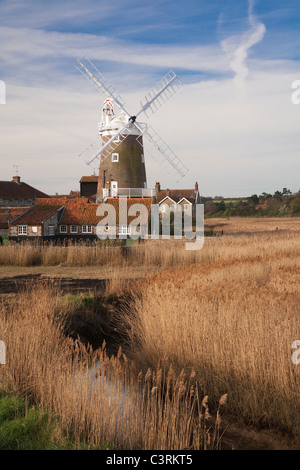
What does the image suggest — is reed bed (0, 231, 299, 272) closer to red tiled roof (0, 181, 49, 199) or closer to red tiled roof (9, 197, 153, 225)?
red tiled roof (9, 197, 153, 225)

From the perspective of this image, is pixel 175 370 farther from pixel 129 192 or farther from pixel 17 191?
pixel 17 191

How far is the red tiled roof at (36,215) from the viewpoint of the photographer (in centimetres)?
3272

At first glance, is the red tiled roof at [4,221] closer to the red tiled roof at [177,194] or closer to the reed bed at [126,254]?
the reed bed at [126,254]

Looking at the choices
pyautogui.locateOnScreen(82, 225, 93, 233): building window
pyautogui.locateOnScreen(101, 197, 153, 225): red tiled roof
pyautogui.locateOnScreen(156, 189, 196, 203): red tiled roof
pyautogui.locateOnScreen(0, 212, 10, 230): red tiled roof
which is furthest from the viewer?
pyautogui.locateOnScreen(156, 189, 196, 203): red tiled roof

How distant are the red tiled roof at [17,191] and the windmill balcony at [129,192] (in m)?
28.5

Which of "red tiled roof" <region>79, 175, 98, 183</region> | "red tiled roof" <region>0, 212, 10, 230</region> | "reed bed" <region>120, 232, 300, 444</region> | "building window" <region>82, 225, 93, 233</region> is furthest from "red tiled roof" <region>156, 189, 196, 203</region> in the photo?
"reed bed" <region>120, 232, 300, 444</region>

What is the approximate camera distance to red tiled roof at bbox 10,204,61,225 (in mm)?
32719

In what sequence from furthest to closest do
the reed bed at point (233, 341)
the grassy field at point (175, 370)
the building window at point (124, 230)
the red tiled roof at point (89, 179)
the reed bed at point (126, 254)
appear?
the red tiled roof at point (89, 179)
the building window at point (124, 230)
the reed bed at point (126, 254)
the reed bed at point (233, 341)
the grassy field at point (175, 370)

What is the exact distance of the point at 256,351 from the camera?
5852 mm

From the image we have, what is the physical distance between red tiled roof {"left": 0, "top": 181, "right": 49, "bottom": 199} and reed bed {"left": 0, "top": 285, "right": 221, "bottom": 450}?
56445mm

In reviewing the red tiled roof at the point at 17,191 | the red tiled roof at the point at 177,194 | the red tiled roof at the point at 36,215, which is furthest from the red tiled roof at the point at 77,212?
the red tiled roof at the point at 177,194

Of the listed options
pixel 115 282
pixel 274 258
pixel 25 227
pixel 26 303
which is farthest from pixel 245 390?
pixel 25 227
